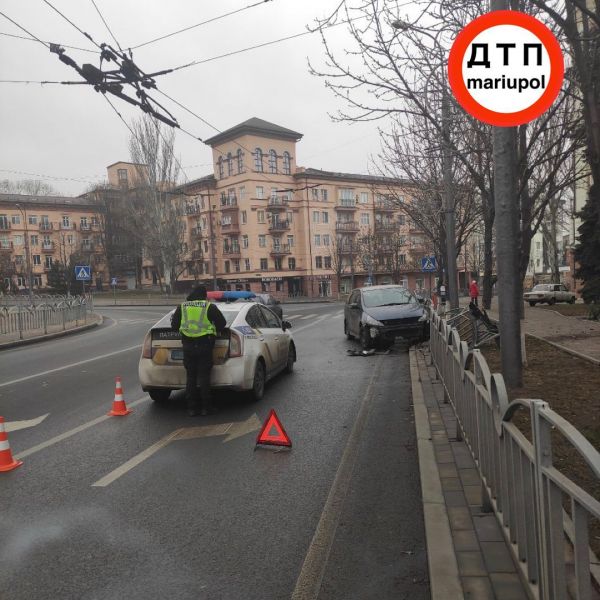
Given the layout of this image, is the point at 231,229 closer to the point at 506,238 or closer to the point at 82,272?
the point at 82,272

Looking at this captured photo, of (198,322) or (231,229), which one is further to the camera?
(231,229)

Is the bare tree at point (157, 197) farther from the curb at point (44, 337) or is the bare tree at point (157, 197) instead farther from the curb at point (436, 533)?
the curb at point (436, 533)

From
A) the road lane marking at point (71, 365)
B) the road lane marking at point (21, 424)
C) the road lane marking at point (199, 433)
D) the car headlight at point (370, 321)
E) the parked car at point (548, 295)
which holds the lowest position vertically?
the parked car at point (548, 295)

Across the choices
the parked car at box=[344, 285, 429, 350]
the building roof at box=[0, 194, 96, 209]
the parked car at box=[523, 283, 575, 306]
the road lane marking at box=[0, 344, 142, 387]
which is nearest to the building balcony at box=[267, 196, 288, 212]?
the building roof at box=[0, 194, 96, 209]

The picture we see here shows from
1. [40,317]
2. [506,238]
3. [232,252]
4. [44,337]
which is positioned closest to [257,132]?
[232,252]

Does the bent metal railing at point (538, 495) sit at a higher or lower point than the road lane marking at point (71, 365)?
higher

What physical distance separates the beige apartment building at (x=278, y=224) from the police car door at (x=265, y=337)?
49725 mm

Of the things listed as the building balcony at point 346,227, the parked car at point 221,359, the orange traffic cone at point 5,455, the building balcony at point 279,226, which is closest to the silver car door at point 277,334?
the parked car at point 221,359

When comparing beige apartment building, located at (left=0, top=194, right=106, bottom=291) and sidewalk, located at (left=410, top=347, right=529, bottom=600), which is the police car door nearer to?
sidewalk, located at (left=410, top=347, right=529, bottom=600)

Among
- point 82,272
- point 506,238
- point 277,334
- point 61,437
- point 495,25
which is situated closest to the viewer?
point 495,25

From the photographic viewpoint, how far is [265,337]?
8891mm

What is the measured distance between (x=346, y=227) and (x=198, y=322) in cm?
6217

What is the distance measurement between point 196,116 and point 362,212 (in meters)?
57.6

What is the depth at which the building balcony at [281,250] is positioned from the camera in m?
63.6
